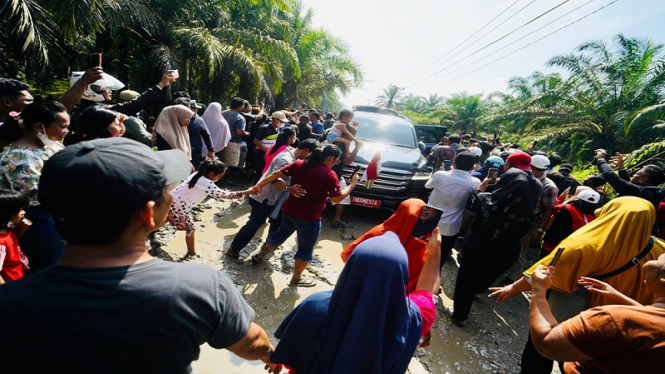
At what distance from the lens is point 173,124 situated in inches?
155

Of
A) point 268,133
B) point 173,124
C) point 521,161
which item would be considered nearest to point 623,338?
point 521,161

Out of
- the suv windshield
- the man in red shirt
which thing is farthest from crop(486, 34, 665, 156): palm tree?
the man in red shirt

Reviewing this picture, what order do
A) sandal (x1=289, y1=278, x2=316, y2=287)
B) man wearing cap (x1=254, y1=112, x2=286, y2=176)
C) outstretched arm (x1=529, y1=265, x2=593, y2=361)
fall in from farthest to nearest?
man wearing cap (x1=254, y1=112, x2=286, y2=176) < sandal (x1=289, y1=278, x2=316, y2=287) < outstretched arm (x1=529, y1=265, x2=593, y2=361)

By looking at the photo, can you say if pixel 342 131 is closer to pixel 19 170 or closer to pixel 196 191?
pixel 196 191

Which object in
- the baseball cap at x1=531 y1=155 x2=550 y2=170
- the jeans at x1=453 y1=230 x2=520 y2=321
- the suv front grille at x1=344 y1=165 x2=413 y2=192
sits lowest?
the jeans at x1=453 y1=230 x2=520 y2=321

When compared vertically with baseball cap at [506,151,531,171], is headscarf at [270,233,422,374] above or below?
below

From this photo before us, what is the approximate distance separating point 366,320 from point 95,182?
100 cm

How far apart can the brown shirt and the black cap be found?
182cm

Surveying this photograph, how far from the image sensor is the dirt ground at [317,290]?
2.83 meters

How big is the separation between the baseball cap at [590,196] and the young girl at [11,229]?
4670 millimetres

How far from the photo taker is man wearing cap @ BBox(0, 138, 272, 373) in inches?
29.6

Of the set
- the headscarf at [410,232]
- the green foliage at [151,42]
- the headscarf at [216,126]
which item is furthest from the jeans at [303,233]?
the green foliage at [151,42]

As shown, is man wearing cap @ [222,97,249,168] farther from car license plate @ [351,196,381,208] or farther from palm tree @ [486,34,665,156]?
palm tree @ [486,34,665,156]

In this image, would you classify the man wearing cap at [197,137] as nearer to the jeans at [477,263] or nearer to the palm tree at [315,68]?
the jeans at [477,263]
